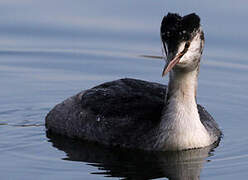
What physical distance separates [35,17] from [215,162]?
8.81 meters

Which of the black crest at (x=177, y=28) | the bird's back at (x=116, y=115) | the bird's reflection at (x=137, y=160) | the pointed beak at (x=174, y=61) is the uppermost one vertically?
the black crest at (x=177, y=28)

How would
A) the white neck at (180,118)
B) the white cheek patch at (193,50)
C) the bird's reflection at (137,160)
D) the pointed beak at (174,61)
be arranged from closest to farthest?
the pointed beak at (174,61) → the bird's reflection at (137,160) → the white cheek patch at (193,50) → the white neck at (180,118)

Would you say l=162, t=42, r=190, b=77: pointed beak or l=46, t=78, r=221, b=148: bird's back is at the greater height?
l=162, t=42, r=190, b=77: pointed beak

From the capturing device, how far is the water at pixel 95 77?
53.4ft

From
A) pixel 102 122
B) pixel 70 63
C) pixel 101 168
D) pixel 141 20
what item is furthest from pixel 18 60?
pixel 101 168

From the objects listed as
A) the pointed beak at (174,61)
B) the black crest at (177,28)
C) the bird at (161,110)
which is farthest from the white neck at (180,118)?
the black crest at (177,28)

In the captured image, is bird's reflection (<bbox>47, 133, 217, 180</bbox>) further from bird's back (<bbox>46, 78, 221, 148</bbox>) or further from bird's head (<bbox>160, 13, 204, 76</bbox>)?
bird's head (<bbox>160, 13, 204, 76</bbox>)

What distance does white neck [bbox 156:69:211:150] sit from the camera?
17.0m

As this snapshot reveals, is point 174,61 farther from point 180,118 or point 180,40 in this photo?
point 180,118

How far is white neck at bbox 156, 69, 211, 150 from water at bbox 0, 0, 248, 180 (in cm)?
24

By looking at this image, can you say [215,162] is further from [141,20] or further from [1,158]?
[141,20]

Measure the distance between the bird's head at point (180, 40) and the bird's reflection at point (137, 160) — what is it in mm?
1657

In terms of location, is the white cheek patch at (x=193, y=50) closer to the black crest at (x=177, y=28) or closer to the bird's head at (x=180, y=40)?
the bird's head at (x=180, y=40)

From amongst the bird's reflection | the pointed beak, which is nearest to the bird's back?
the bird's reflection
